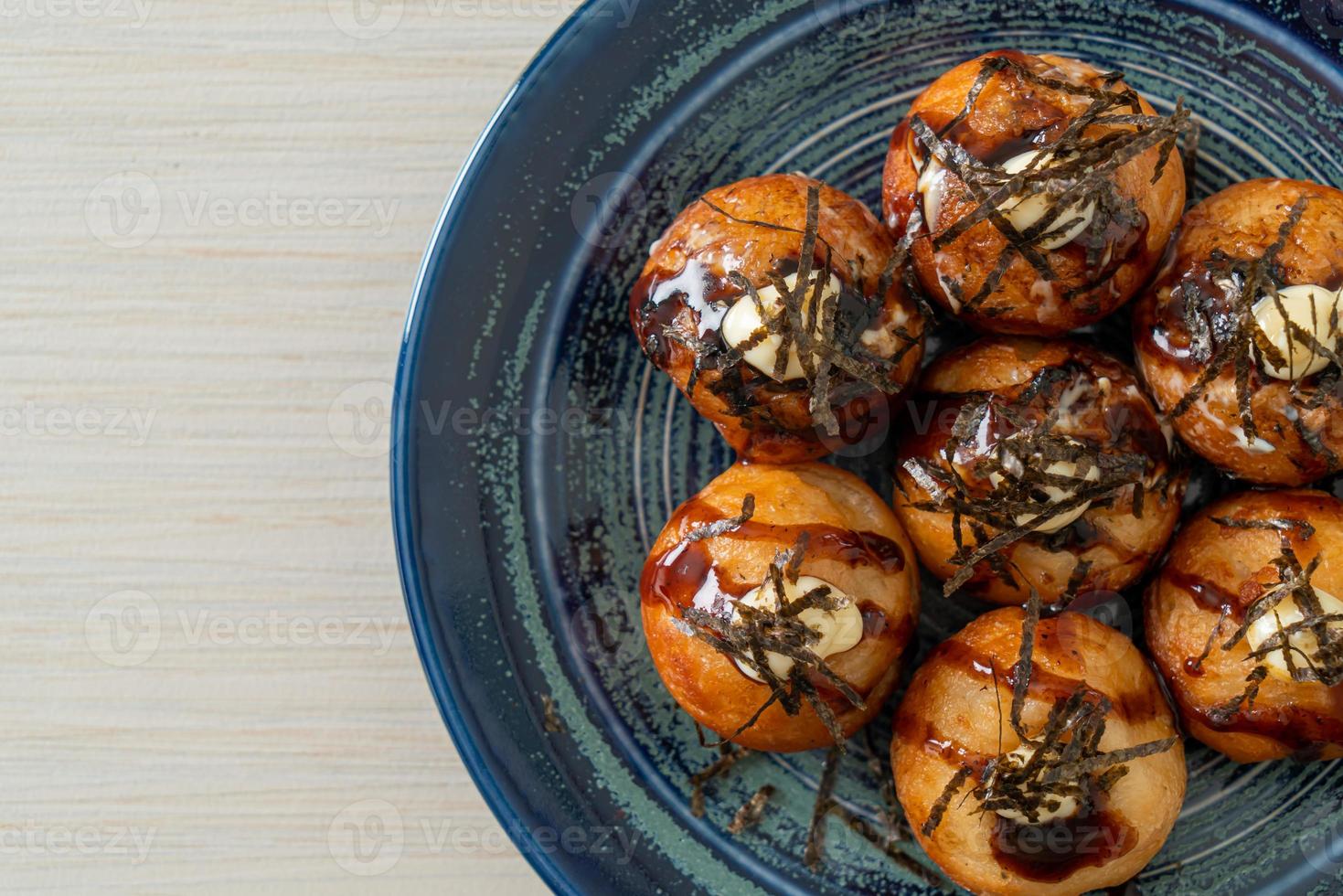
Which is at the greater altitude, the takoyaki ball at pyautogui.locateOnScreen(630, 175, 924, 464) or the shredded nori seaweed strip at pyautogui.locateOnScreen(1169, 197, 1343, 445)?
the shredded nori seaweed strip at pyautogui.locateOnScreen(1169, 197, 1343, 445)

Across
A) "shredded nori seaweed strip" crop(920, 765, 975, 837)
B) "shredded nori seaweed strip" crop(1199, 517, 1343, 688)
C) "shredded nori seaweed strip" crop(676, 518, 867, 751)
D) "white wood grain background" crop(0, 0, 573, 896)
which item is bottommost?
"white wood grain background" crop(0, 0, 573, 896)

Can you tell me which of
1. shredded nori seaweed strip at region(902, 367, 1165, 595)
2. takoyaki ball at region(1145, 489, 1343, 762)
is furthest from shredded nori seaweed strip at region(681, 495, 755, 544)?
takoyaki ball at region(1145, 489, 1343, 762)

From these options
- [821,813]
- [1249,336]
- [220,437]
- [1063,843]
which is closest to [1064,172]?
[1249,336]

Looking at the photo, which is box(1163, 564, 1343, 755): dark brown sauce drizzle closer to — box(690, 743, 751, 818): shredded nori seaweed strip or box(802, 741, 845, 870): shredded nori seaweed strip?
box(802, 741, 845, 870): shredded nori seaweed strip

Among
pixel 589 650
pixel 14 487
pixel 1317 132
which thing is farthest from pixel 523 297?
pixel 1317 132

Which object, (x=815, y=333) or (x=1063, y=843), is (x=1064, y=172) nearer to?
(x=815, y=333)

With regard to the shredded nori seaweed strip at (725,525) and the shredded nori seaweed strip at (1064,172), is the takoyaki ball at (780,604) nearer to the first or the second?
the shredded nori seaweed strip at (725,525)

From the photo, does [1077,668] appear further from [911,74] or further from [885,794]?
[911,74]

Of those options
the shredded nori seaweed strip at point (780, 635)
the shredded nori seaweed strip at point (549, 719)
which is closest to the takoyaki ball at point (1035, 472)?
the shredded nori seaweed strip at point (780, 635)
